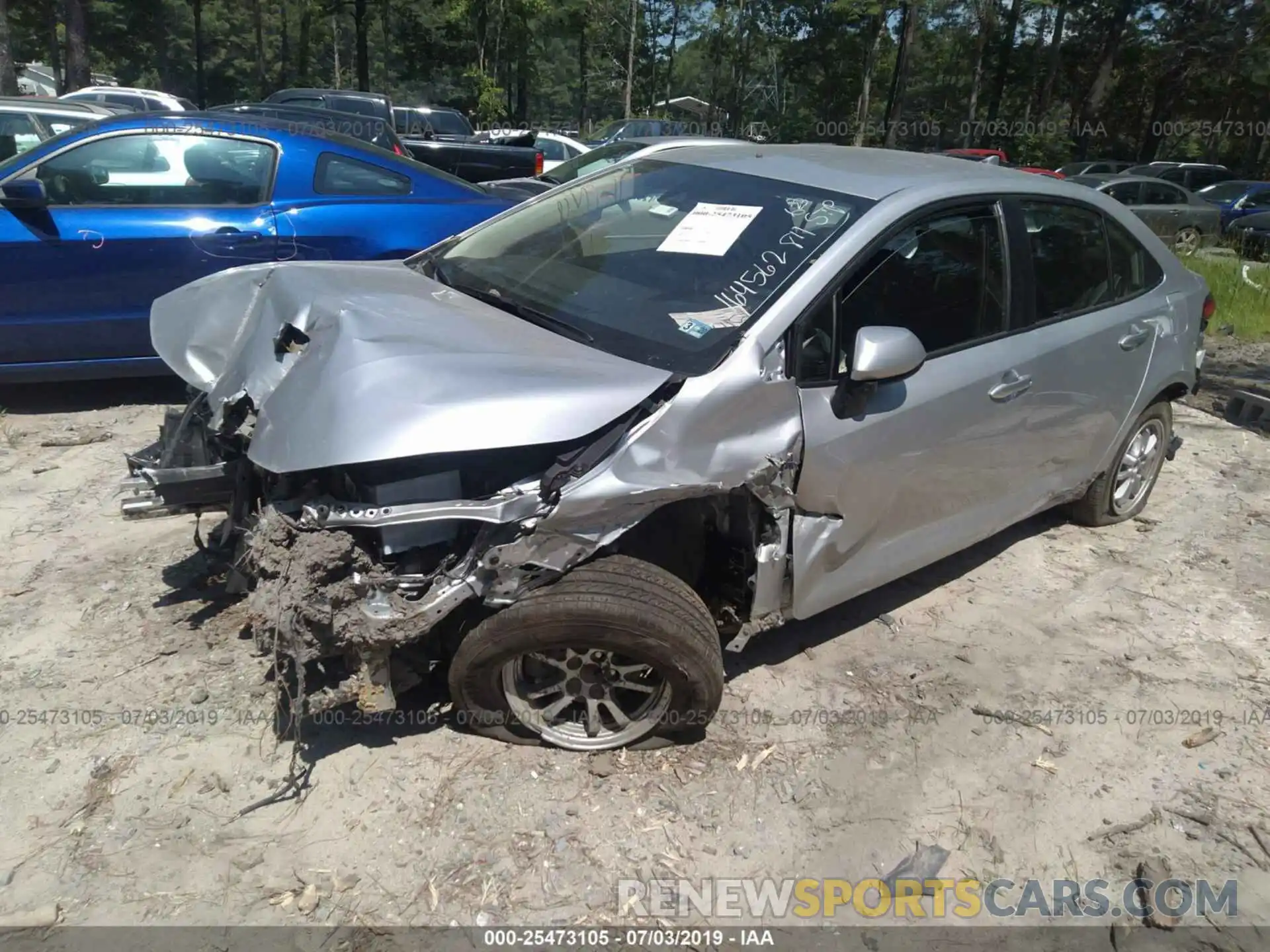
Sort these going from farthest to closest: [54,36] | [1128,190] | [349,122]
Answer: [54,36] → [1128,190] → [349,122]

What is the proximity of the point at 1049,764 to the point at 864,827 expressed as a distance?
794 mm

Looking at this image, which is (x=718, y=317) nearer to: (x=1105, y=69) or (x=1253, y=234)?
(x=1253, y=234)

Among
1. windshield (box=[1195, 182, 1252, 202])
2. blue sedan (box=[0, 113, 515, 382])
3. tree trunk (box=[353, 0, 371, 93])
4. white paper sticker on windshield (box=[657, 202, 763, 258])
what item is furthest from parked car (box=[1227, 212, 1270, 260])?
tree trunk (box=[353, 0, 371, 93])

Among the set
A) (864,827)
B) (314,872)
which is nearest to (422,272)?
(314,872)

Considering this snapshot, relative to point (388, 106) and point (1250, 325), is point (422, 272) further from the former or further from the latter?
point (388, 106)

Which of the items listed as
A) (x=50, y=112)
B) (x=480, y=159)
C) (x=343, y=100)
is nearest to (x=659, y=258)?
(x=50, y=112)

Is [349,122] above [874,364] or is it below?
above

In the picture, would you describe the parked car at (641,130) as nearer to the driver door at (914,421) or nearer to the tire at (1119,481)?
the tire at (1119,481)

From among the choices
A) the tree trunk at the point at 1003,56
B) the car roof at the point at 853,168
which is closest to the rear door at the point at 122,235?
the car roof at the point at 853,168

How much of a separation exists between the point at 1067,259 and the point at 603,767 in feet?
9.29

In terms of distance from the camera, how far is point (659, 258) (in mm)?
3359

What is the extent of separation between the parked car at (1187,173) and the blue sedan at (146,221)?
2177cm

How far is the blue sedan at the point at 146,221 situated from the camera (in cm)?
502

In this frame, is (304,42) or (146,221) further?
(304,42)
